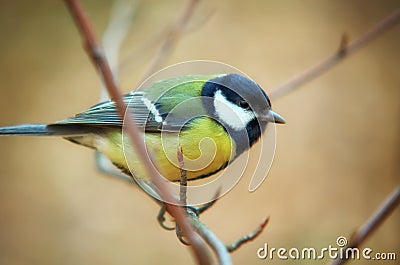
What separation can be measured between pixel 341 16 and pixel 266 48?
439 mm

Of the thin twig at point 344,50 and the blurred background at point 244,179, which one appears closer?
the thin twig at point 344,50

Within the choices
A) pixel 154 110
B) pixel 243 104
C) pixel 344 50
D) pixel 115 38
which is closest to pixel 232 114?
pixel 243 104

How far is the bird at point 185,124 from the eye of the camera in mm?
1293

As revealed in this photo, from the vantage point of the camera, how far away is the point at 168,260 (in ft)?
8.31

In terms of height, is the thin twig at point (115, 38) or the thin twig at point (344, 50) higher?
the thin twig at point (115, 38)

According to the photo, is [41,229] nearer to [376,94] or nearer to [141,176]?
[141,176]

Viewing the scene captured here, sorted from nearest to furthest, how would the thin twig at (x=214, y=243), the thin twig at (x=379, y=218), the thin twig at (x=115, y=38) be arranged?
the thin twig at (x=379, y=218) → the thin twig at (x=214, y=243) → the thin twig at (x=115, y=38)

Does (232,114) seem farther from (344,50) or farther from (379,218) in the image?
(379,218)

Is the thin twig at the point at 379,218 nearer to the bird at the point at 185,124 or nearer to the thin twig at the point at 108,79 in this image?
the thin twig at the point at 108,79

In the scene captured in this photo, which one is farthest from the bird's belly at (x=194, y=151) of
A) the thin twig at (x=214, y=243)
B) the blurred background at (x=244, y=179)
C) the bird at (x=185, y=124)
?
the blurred background at (x=244, y=179)

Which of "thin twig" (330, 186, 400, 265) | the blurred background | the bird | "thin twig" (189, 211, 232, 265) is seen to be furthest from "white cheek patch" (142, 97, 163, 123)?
the blurred background

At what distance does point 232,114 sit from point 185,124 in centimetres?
12

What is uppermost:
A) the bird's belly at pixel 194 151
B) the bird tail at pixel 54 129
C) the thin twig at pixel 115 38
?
the thin twig at pixel 115 38

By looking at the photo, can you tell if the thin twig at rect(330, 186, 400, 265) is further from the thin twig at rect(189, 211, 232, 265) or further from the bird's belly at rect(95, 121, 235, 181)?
the bird's belly at rect(95, 121, 235, 181)
